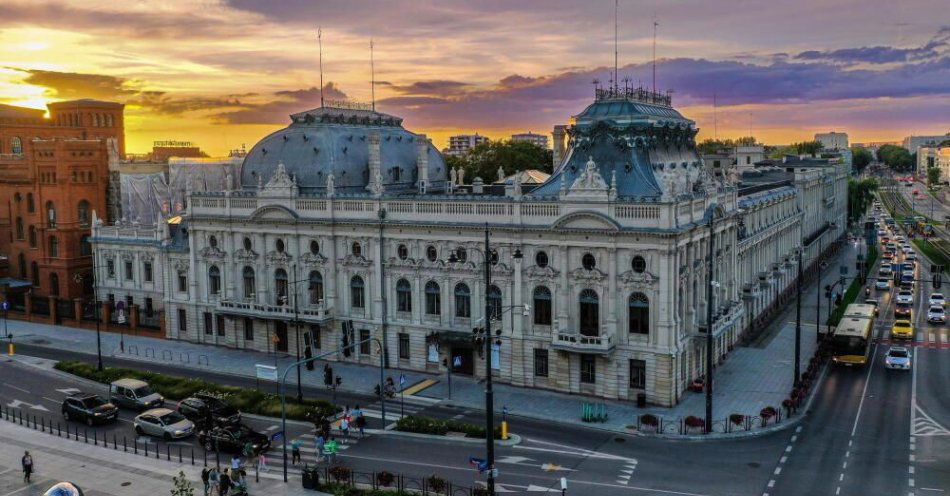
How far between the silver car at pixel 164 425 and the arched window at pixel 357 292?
19870mm

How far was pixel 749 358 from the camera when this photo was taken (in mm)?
68562

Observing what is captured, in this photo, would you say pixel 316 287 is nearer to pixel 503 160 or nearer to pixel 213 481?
pixel 213 481

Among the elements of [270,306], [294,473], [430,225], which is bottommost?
[294,473]

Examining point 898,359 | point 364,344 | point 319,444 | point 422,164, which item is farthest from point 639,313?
point 422,164

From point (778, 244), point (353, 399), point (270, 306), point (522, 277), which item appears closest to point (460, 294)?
point (522, 277)

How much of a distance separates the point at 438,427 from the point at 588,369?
1325 cm

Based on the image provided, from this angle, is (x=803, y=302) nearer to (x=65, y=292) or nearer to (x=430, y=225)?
(x=430, y=225)

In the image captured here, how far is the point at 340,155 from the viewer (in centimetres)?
7581

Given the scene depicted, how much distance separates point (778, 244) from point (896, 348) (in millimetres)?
28407

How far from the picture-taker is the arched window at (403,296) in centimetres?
6594

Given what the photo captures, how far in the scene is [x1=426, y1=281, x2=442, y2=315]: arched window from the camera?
2547 inches

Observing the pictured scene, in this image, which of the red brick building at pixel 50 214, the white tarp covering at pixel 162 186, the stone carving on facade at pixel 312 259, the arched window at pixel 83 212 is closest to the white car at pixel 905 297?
the stone carving on facade at pixel 312 259

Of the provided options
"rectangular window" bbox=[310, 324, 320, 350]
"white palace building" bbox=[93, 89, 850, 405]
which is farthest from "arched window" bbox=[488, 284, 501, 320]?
"rectangular window" bbox=[310, 324, 320, 350]

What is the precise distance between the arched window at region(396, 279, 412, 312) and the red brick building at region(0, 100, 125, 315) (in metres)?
41.2
